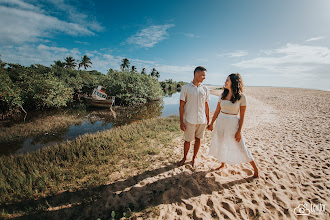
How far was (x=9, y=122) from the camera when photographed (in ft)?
32.9

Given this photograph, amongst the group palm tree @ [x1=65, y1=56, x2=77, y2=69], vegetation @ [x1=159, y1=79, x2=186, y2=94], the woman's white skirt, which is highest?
palm tree @ [x1=65, y1=56, x2=77, y2=69]

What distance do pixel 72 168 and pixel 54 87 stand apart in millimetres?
14977

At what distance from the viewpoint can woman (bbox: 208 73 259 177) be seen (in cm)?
293

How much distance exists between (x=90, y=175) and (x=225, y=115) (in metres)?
4.00

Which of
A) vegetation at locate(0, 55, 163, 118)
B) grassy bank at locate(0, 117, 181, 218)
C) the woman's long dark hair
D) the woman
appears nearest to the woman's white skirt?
the woman

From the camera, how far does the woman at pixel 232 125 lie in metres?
2.93

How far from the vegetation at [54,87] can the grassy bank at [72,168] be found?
9.50 m

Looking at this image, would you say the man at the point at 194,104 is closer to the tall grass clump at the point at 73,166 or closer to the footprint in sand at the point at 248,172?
the footprint in sand at the point at 248,172

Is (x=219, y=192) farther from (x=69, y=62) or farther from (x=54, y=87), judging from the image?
(x=69, y=62)

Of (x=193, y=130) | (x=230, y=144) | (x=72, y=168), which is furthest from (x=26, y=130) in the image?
(x=230, y=144)

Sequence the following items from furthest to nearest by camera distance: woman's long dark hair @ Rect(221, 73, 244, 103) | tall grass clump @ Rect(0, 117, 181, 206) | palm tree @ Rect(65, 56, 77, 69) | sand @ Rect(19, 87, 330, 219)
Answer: palm tree @ Rect(65, 56, 77, 69)
tall grass clump @ Rect(0, 117, 181, 206)
woman's long dark hair @ Rect(221, 73, 244, 103)
sand @ Rect(19, 87, 330, 219)

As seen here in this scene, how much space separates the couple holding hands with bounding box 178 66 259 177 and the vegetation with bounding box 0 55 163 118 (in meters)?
13.8

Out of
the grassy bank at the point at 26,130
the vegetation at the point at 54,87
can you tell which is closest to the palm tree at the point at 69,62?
the vegetation at the point at 54,87

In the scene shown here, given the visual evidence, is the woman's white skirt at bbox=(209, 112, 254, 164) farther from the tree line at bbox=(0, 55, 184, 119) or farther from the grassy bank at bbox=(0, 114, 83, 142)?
the tree line at bbox=(0, 55, 184, 119)
